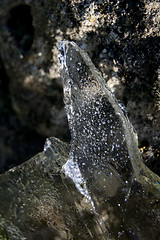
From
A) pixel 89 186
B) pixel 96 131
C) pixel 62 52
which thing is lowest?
pixel 89 186

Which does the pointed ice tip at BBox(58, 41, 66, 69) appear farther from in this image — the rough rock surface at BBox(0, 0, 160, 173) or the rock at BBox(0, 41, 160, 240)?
the rough rock surface at BBox(0, 0, 160, 173)

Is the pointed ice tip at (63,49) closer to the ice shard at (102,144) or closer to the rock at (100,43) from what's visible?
the ice shard at (102,144)

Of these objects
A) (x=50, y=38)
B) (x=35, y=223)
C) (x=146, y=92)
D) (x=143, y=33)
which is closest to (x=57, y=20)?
(x=50, y=38)

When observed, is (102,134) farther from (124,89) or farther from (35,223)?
(35,223)

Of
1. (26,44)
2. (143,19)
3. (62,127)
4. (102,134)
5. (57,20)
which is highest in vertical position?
(26,44)

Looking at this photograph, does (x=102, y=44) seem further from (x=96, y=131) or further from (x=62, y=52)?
(x=96, y=131)

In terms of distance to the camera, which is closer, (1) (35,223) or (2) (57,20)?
(1) (35,223)

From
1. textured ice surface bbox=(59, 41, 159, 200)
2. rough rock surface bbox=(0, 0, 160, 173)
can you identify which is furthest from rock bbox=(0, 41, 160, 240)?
rough rock surface bbox=(0, 0, 160, 173)

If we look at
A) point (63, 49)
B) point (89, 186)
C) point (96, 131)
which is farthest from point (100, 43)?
point (89, 186)

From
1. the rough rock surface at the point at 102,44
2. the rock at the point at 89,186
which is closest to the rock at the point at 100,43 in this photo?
the rough rock surface at the point at 102,44
